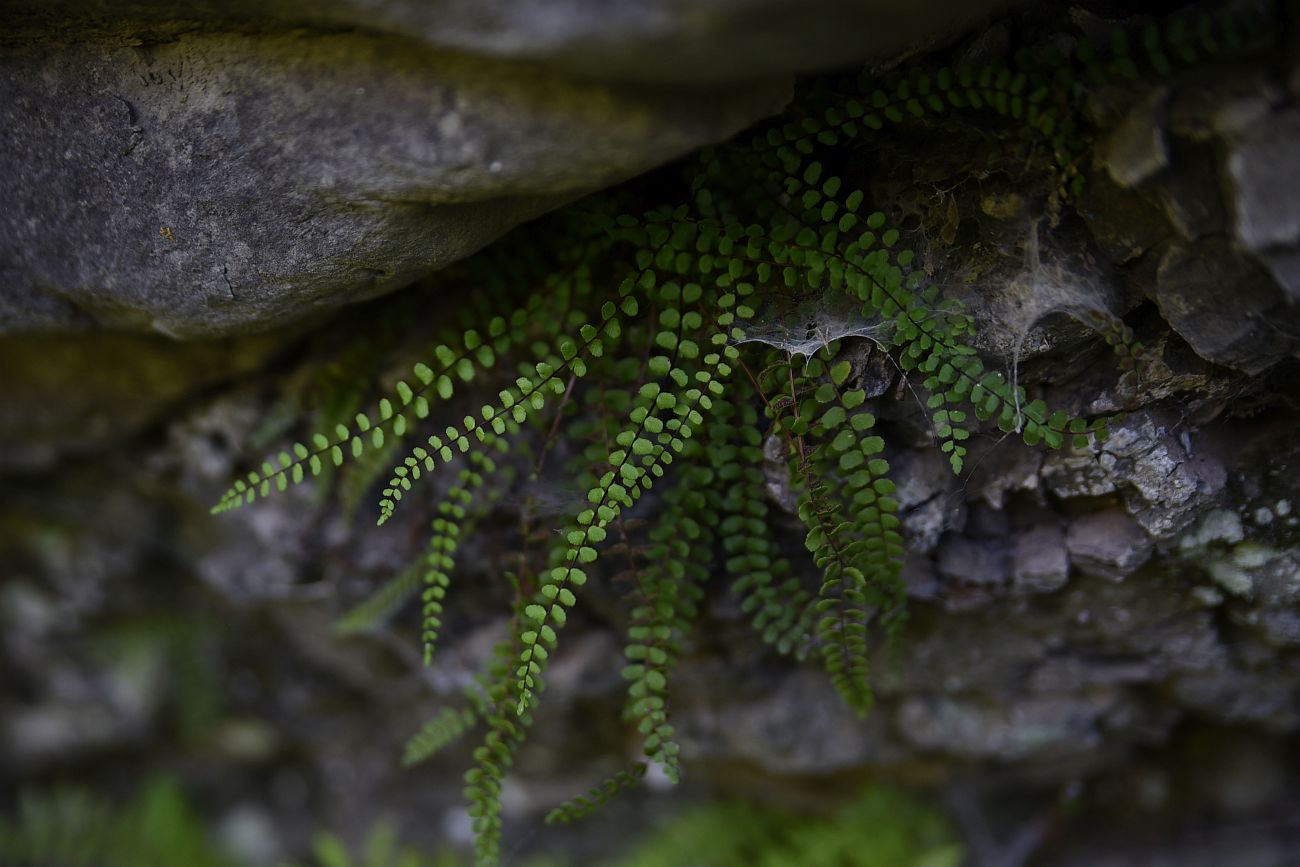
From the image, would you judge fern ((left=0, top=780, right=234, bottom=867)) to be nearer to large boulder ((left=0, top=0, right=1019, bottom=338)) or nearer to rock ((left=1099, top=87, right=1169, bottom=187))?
large boulder ((left=0, top=0, right=1019, bottom=338))

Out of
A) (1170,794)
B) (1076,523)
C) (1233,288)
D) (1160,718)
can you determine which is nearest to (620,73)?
(1233,288)

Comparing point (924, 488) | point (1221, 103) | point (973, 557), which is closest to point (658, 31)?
point (1221, 103)

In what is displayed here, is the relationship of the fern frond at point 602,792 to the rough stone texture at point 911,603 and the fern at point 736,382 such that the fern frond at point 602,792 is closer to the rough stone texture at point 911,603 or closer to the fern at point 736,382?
the fern at point 736,382

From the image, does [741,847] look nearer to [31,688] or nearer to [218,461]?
[218,461]

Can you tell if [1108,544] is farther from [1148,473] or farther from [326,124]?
[326,124]

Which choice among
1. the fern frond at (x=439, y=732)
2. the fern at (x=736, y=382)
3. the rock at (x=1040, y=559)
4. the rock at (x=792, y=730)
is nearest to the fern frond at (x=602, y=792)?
the fern at (x=736, y=382)

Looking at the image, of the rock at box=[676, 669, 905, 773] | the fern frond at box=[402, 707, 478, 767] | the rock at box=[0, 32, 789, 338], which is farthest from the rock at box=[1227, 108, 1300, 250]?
the fern frond at box=[402, 707, 478, 767]
